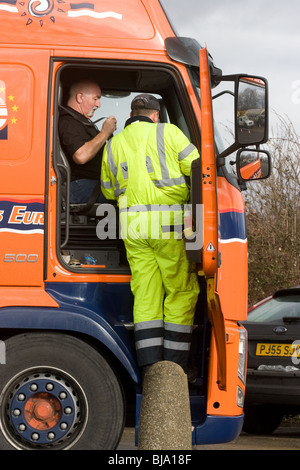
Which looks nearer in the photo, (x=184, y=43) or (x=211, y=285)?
(x=211, y=285)

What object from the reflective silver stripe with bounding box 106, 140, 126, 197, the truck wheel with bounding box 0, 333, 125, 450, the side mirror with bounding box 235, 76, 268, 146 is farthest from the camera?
the reflective silver stripe with bounding box 106, 140, 126, 197

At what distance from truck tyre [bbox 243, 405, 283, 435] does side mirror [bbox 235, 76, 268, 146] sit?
490cm

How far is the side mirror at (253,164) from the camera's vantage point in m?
4.99

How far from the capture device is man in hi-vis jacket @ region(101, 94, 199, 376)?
5.05 m

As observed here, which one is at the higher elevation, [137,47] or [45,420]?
[137,47]

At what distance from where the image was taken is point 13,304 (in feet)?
16.0

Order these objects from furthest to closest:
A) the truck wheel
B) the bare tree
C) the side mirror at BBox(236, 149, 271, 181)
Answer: the bare tree
the side mirror at BBox(236, 149, 271, 181)
the truck wheel

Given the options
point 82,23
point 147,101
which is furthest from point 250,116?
point 82,23

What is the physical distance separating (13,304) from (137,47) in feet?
5.84

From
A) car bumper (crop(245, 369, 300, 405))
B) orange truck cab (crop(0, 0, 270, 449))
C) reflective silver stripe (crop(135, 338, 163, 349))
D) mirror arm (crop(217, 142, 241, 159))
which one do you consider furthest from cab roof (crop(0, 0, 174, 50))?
car bumper (crop(245, 369, 300, 405))

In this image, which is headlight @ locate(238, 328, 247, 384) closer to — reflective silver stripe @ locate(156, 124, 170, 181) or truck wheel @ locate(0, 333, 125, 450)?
truck wheel @ locate(0, 333, 125, 450)

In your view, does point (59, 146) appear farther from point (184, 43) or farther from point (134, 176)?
point (184, 43)
